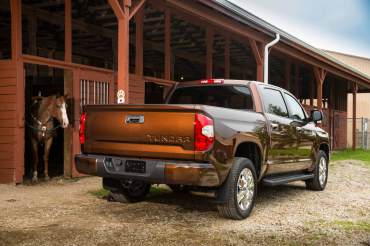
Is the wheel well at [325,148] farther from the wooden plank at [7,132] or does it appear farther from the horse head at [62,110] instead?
the wooden plank at [7,132]

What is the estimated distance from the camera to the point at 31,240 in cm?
477

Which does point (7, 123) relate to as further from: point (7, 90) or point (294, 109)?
point (294, 109)

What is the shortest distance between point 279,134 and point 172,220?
2184 millimetres

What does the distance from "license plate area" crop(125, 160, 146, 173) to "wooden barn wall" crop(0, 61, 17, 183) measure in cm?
389

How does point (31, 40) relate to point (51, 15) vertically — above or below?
below

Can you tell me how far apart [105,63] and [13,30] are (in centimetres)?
952

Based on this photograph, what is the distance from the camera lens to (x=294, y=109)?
8.03 m

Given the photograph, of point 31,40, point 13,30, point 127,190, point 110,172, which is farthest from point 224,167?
point 31,40

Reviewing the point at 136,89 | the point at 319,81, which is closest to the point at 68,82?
the point at 136,89

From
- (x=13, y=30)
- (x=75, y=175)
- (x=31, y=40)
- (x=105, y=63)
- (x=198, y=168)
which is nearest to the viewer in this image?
(x=198, y=168)

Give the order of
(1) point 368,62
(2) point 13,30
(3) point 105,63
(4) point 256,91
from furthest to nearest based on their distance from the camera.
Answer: (1) point 368,62 → (3) point 105,63 → (2) point 13,30 → (4) point 256,91

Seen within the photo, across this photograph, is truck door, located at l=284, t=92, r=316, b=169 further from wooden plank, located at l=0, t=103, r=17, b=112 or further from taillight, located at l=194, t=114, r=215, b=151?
wooden plank, located at l=0, t=103, r=17, b=112

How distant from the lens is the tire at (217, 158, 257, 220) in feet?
18.4

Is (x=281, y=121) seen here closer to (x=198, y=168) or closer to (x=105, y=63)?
(x=198, y=168)
